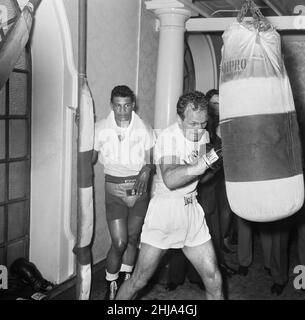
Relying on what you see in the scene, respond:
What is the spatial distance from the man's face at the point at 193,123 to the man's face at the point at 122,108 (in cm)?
75

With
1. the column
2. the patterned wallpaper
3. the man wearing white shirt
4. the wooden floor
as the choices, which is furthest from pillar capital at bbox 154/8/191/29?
the wooden floor

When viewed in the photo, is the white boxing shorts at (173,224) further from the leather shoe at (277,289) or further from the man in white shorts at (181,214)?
the leather shoe at (277,289)

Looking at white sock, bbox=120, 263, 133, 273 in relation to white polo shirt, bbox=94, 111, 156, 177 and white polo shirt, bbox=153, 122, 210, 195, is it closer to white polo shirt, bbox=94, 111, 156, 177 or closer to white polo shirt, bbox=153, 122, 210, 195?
white polo shirt, bbox=94, 111, 156, 177

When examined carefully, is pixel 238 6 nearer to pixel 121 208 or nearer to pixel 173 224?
pixel 121 208

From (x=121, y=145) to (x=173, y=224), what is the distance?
1.01 meters

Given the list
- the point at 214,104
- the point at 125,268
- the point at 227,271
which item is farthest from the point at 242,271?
the point at 214,104

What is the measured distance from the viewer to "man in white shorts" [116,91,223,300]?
302 cm

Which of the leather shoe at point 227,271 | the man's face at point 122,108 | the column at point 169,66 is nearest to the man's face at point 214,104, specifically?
the column at point 169,66

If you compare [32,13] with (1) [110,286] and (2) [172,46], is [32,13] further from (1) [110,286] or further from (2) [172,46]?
(1) [110,286]

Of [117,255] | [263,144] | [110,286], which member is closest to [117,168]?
[117,255]

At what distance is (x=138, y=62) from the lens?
4902 mm

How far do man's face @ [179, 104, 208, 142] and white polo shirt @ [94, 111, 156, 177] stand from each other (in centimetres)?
→ 79

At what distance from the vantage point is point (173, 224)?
121 inches

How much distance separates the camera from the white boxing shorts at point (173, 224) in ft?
10.1
